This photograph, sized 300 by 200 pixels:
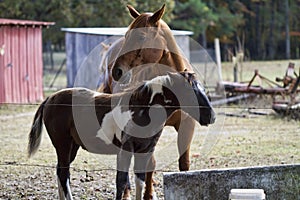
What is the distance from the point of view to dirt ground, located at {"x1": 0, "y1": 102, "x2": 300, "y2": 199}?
7.22 metres

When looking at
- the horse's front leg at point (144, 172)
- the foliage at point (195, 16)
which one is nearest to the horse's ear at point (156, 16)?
the horse's front leg at point (144, 172)

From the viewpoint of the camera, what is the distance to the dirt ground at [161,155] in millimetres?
7219

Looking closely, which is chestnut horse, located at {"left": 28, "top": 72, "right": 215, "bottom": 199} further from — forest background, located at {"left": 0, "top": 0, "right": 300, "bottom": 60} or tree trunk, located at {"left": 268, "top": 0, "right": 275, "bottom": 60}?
tree trunk, located at {"left": 268, "top": 0, "right": 275, "bottom": 60}

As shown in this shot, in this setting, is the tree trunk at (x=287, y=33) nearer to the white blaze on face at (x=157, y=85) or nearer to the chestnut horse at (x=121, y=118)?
the chestnut horse at (x=121, y=118)

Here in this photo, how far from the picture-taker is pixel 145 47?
609 centimetres

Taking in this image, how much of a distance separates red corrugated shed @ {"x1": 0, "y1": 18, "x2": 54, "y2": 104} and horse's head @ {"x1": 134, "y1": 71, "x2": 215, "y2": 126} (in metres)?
12.3

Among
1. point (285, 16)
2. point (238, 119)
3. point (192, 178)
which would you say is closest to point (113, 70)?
point (192, 178)

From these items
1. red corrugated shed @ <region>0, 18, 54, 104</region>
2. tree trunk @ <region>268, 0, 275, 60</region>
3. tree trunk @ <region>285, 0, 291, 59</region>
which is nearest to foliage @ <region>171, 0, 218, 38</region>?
tree trunk @ <region>285, 0, 291, 59</region>

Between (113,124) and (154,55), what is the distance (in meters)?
0.97

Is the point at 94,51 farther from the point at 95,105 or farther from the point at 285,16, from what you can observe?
the point at 285,16

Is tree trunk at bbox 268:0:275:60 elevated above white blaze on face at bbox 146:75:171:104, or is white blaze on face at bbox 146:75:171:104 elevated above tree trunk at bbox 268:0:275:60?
white blaze on face at bbox 146:75:171:104

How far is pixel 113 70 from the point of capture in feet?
19.8

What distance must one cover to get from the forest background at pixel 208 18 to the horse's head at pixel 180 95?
15.9m

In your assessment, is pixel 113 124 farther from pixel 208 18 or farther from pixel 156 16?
pixel 208 18
